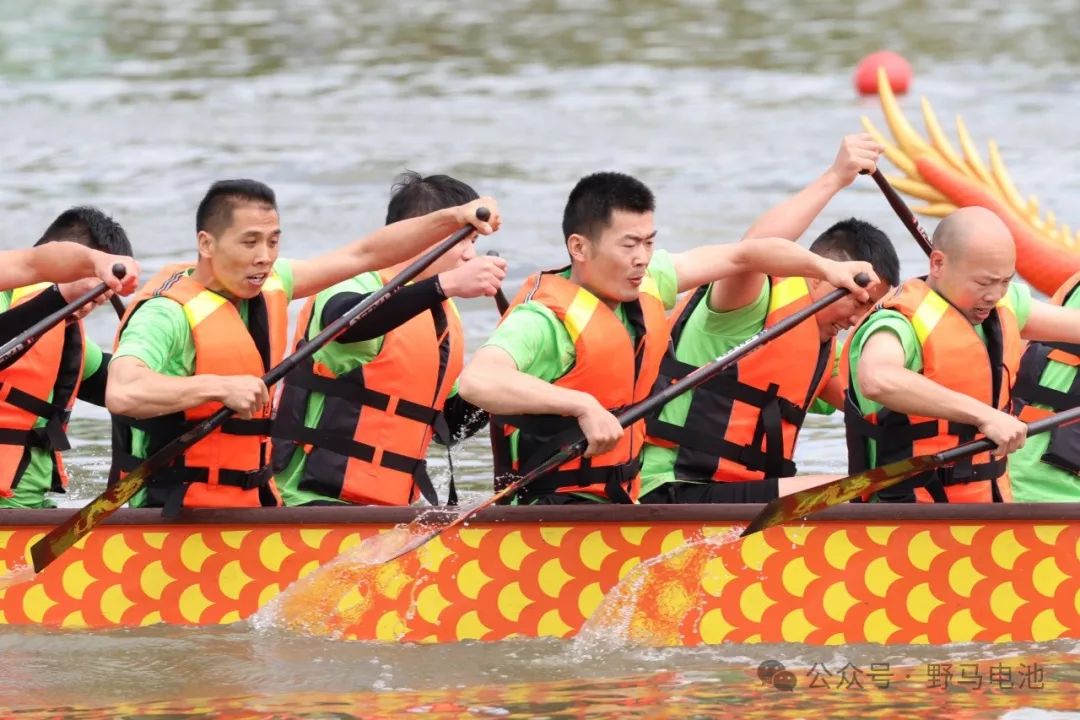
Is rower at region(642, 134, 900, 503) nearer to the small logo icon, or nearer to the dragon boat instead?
the dragon boat

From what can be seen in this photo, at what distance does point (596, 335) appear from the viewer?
5.17m

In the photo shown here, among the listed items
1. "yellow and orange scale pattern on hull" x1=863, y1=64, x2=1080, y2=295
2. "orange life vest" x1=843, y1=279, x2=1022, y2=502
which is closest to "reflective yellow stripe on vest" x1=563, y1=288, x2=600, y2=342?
"orange life vest" x1=843, y1=279, x2=1022, y2=502

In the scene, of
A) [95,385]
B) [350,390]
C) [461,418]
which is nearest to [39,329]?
[95,385]

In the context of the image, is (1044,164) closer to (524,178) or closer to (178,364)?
(524,178)

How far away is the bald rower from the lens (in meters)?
4.97

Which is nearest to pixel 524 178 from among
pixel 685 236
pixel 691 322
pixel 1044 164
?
pixel 685 236

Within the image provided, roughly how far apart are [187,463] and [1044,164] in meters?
11.0

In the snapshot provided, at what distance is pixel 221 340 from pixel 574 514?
1041 mm

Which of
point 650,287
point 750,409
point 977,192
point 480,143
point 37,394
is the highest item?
point 480,143

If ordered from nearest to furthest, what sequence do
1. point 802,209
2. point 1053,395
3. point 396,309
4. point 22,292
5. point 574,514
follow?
point 574,514
point 396,309
point 802,209
point 1053,395
point 22,292

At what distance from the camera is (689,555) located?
5219mm

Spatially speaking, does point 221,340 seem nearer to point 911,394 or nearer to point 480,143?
point 911,394

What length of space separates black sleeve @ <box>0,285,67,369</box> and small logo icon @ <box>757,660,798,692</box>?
2.25 metres

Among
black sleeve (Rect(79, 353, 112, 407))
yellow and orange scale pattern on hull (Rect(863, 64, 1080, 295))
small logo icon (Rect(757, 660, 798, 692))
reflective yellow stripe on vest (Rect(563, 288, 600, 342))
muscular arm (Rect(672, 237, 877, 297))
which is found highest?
yellow and orange scale pattern on hull (Rect(863, 64, 1080, 295))
